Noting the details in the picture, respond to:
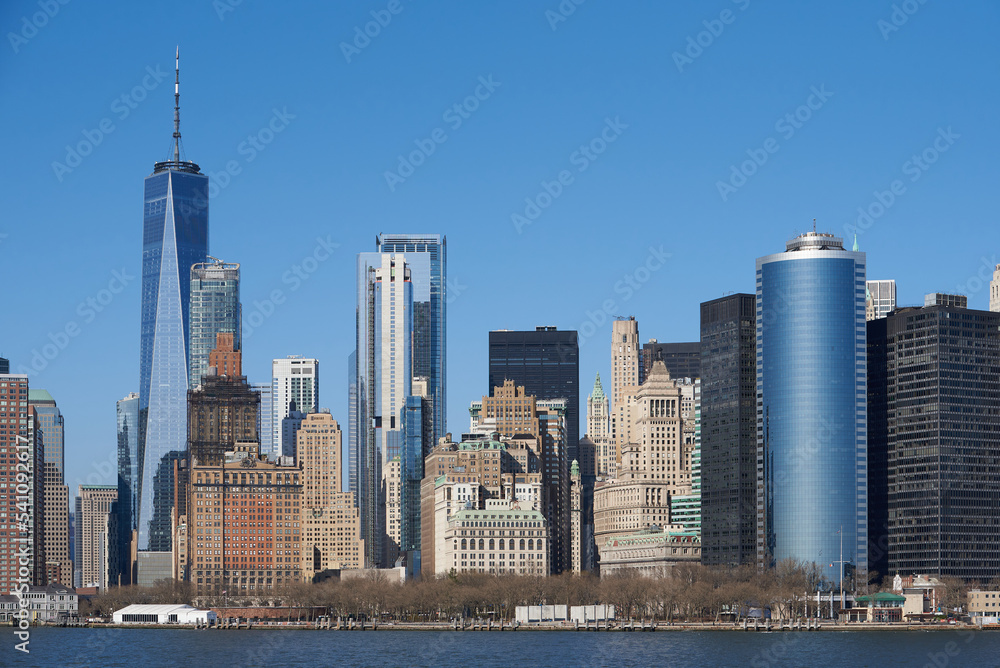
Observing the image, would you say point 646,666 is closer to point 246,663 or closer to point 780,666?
point 780,666

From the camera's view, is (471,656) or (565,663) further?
(471,656)

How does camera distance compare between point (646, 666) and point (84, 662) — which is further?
point (84, 662)

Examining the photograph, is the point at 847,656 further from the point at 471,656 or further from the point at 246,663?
the point at 246,663

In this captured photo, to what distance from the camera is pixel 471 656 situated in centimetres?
18888

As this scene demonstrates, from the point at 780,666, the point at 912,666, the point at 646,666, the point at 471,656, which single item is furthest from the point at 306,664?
the point at 912,666

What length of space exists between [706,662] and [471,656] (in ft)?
85.3

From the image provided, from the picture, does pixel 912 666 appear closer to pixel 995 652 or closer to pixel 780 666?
pixel 780 666

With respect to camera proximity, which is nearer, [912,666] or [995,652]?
[912,666]

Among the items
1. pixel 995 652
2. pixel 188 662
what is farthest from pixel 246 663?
pixel 995 652

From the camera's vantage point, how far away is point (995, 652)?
195500 millimetres

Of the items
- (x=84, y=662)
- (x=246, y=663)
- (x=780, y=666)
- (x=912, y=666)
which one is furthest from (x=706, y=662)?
(x=84, y=662)

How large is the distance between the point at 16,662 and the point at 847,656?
87.8 meters

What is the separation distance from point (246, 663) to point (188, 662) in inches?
289

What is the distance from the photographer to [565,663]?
177 m
